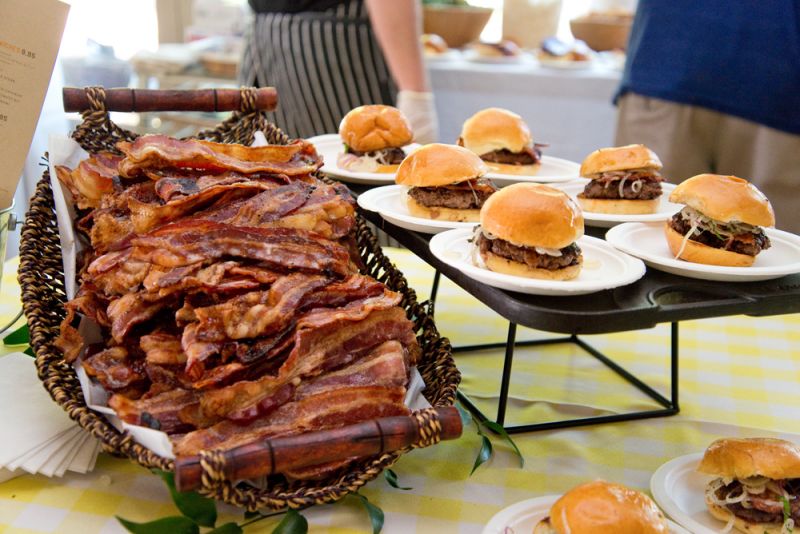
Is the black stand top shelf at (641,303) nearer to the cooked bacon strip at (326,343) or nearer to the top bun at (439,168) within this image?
the cooked bacon strip at (326,343)

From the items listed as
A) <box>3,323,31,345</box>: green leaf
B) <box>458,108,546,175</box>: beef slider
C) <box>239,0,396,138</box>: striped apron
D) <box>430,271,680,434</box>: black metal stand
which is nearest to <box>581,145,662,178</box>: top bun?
<box>458,108,546,175</box>: beef slider

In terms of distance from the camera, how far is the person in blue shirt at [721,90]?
7.53 ft

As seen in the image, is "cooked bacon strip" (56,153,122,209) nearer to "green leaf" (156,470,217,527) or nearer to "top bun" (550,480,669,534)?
"green leaf" (156,470,217,527)

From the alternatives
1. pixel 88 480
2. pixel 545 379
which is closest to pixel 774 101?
pixel 545 379

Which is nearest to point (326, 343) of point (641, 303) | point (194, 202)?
point (194, 202)

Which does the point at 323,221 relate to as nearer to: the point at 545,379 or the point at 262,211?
the point at 262,211

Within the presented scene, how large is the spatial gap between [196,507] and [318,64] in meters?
2.28

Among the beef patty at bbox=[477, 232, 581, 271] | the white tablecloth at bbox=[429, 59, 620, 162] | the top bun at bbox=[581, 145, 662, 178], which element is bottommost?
the white tablecloth at bbox=[429, 59, 620, 162]

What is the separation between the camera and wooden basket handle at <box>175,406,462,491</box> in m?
0.78

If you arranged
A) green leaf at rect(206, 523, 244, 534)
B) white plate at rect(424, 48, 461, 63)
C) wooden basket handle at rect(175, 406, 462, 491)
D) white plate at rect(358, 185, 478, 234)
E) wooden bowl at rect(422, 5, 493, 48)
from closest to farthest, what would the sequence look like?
wooden basket handle at rect(175, 406, 462, 491) → green leaf at rect(206, 523, 244, 534) → white plate at rect(358, 185, 478, 234) → white plate at rect(424, 48, 461, 63) → wooden bowl at rect(422, 5, 493, 48)

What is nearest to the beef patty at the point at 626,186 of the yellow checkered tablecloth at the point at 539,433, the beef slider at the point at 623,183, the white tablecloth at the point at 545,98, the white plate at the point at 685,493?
the beef slider at the point at 623,183

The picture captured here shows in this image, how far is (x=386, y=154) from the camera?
72.6 inches

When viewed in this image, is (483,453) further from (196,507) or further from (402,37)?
(402,37)

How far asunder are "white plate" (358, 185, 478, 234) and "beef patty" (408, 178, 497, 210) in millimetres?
41
